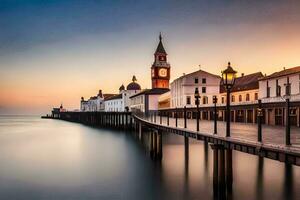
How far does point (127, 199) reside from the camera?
744 inches

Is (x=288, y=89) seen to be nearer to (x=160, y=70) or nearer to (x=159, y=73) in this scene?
(x=159, y=73)

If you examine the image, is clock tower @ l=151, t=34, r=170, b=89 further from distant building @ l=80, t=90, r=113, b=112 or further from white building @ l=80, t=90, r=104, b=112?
white building @ l=80, t=90, r=104, b=112

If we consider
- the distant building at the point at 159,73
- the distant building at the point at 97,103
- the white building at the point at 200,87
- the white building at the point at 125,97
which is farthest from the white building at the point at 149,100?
the distant building at the point at 97,103

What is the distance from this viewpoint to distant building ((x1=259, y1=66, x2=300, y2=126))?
83.9ft

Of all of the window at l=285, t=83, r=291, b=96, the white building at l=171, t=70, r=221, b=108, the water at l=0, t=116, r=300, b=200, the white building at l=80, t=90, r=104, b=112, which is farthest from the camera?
the white building at l=80, t=90, r=104, b=112

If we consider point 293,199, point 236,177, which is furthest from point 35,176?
point 293,199

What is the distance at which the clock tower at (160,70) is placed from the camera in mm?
105938

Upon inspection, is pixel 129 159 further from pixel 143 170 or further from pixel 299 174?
pixel 299 174

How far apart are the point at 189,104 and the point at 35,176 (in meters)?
44.1

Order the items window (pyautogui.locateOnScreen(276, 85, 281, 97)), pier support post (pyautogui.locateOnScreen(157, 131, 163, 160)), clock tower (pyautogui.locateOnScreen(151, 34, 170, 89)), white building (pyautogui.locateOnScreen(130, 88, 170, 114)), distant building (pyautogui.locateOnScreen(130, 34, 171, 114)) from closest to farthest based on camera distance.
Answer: pier support post (pyautogui.locateOnScreen(157, 131, 163, 160)), window (pyautogui.locateOnScreen(276, 85, 281, 97)), white building (pyautogui.locateOnScreen(130, 88, 170, 114)), distant building (pyautogui.locateOnScreen(130, 34, 171, 114)), clock tower (pyautogui.locateOnScreen(151, 34, 170, 89))

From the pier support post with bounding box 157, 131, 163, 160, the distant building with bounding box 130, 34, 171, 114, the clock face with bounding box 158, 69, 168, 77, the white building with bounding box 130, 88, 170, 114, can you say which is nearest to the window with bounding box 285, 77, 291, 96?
the pier support post with bounding box 157, 131, 163, 160

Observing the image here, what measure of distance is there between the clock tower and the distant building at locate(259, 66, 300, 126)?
2575 inches

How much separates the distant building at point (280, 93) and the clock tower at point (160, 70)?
65.4 meters

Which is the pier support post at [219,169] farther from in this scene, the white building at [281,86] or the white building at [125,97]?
the white building at [125,97]
